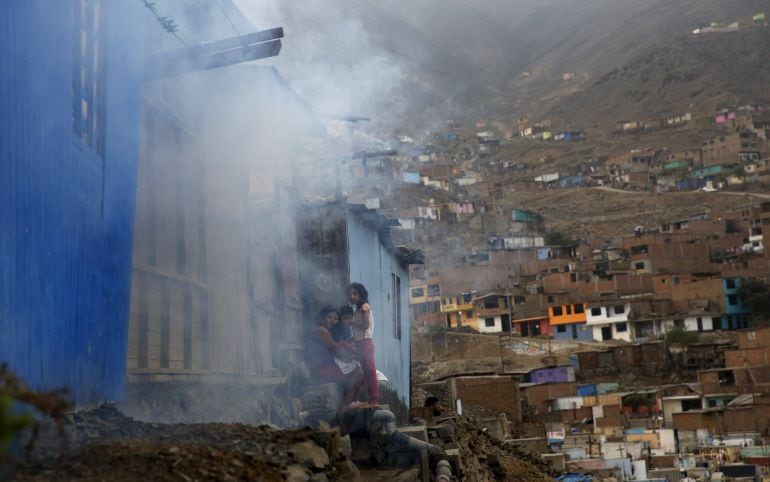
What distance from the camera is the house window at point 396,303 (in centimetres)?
1542

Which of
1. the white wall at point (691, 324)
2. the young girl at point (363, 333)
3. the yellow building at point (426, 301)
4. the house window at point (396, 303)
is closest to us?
the young girl at point (363, 333)

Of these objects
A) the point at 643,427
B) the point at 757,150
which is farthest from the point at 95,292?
the point at 757,150

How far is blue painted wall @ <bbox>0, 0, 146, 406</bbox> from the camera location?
497 centimetres

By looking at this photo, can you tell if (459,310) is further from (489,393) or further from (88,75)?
(88,75)

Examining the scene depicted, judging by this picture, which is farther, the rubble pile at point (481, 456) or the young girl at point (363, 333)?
the rubble pile at point (481, 456)

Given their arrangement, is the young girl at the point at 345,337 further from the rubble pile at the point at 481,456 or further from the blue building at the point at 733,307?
the blue building at the point at 733,307

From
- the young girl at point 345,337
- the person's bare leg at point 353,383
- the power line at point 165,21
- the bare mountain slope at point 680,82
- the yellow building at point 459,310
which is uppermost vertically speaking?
the bare mountain slope at point 680,82

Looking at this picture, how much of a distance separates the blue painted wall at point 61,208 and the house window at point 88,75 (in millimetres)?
59

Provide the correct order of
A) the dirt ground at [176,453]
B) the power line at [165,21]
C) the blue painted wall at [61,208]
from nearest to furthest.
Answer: the dirt ground at [176,453] → the blue painted wall at [61,208] → the power line at [165,21]

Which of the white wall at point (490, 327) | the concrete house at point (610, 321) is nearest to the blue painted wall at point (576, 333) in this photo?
the concrete house at point (610, 321)

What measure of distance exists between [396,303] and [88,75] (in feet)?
33.5

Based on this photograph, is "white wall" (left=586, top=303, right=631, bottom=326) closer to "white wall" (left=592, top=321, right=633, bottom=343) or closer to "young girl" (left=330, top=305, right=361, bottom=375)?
"white wall" (left=592, top=321, right=633, bottom=343)

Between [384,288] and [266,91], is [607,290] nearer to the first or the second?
[384,288]

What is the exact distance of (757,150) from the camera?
89.9 meters
